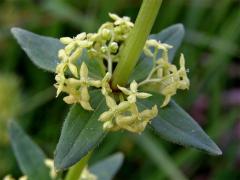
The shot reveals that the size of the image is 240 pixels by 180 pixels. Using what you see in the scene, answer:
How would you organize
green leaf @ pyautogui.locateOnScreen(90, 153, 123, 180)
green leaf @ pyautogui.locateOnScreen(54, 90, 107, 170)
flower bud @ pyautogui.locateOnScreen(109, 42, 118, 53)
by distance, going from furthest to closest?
green leaf @ pyautogui.locateOnScreen(90, 153, 123, 180), flower bud @ pyautogui.locateOnScreen(109, 42, 118, 53), green leaf @ pyautogui.locateOnScreen(54, 90, 107, 170)

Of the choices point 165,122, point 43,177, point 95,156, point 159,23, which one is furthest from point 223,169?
point 165,122

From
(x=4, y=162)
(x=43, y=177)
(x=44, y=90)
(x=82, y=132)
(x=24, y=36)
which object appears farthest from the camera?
(x=44, y=90)

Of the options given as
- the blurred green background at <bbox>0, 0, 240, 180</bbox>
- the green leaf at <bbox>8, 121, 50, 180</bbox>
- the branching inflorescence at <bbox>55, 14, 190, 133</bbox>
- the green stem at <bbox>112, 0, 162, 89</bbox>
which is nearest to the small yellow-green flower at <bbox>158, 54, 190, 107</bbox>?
the branching inflorescence at <bbox>55, 14, 190, 133</bbox>

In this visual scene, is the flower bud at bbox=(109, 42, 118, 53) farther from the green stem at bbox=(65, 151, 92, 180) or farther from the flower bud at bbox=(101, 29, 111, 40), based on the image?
the green stem at bbox=(65, 151, 92, 180)

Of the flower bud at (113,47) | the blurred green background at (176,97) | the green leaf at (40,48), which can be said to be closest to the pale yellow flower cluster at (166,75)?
the flower bud at (113,47)

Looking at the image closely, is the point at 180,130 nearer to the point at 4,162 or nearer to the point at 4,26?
the point at 4,162

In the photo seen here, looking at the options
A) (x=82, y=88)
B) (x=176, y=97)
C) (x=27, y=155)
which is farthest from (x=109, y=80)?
(x=176, y=97)

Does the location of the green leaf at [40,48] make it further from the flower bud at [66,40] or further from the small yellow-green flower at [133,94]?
the small yellow-green flower at [133,94]
